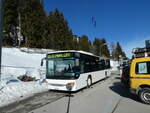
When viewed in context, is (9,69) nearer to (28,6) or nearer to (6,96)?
(6,96)

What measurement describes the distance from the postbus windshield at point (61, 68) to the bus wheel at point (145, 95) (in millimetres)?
4138

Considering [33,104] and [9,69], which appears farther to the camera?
[9,69]

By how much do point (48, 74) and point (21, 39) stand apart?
82.8ft

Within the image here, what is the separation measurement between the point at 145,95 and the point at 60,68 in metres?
5.40

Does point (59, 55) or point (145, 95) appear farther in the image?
point (59, 55)

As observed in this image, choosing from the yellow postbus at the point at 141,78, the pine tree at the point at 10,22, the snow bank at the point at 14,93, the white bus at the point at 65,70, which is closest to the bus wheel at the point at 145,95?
the yellow postbus at the point at 141,78

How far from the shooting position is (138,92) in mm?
8141

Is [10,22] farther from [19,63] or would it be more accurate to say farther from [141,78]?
[141,78]

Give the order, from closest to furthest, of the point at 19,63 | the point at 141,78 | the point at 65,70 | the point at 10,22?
the point at 141,78, the point at 65,70, the point at 19,63, the point at 10,22

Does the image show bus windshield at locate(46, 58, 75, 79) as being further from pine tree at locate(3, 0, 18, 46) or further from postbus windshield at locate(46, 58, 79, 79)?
pine tree at locate(3, 0, 18, 46)

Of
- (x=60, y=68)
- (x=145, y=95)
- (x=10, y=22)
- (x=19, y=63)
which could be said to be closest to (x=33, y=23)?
(x=10, y=22)

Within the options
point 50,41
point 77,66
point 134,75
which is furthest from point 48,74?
point 50,41

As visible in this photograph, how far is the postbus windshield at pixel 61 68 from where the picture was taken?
10.5 metres

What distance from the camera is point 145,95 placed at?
793 cm
